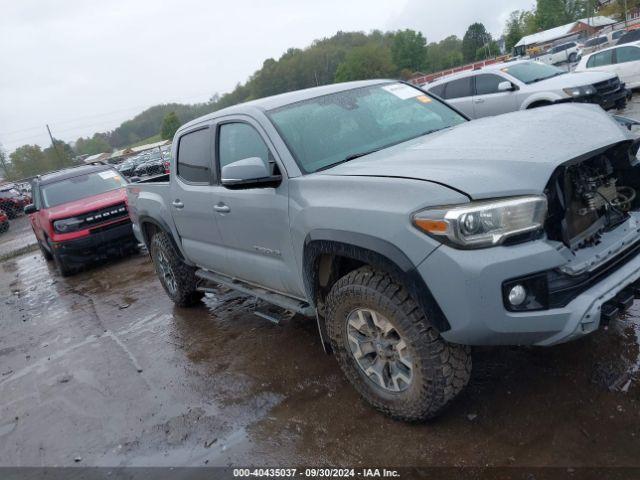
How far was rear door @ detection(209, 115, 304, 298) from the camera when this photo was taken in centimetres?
346

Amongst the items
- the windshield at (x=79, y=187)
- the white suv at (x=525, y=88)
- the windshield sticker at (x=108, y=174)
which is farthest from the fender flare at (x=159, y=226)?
the white suv at (x=525, y=88)

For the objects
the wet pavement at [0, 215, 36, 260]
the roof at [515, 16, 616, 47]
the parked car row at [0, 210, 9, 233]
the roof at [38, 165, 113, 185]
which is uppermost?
the roof at [515, 16, 616, 47]

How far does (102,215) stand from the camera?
29.2ft

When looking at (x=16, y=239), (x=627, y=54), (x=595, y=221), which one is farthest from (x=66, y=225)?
(x=627, y=54)

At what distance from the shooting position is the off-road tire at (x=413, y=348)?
2.69 meters

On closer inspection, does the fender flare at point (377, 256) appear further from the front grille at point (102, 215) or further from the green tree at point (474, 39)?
the green tree at point (474, 39)

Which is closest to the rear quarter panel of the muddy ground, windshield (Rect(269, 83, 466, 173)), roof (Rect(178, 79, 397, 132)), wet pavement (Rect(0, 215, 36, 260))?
the muddy ground

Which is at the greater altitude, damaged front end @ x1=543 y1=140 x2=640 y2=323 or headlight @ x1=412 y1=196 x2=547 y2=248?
headlight @ x1=412 y1=196 x2=547 y2=248

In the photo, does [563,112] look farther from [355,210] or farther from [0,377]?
[0,377]

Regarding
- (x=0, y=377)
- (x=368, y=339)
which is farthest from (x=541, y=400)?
(x=0, y=377)

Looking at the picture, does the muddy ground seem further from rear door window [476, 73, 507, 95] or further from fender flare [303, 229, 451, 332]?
rear door window [476, 73, 507, 95]

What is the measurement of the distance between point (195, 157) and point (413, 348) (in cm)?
273

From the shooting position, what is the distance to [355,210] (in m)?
2.81

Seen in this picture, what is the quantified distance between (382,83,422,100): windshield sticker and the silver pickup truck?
0.07 ft
